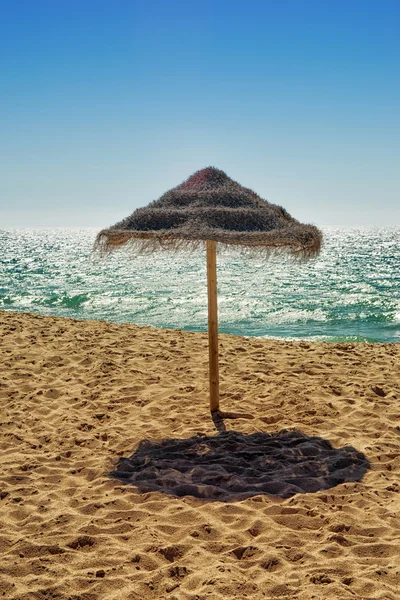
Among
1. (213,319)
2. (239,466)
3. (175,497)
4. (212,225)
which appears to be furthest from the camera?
(213,319)

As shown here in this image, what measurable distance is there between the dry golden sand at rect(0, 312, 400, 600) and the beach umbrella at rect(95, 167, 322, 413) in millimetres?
1442

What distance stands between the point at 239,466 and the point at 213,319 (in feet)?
5.61

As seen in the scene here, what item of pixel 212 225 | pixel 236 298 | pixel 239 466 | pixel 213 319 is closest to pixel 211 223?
pixel 212 225

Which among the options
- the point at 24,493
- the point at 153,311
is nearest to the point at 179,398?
the point at 24,493

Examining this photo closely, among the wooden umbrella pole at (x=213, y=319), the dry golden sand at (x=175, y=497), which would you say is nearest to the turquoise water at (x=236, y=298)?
the wooden umbrella pole at (x=213, y=319)

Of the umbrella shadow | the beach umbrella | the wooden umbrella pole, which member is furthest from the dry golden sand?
the beach umbrella

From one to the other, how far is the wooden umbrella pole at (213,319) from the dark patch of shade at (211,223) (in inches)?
9.7

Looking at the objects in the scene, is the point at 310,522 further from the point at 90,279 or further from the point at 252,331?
the point at 90,279

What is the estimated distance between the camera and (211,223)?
5.70 meters

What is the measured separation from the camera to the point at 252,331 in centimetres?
1709

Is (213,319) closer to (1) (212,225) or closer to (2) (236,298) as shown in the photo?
(1) (212,225)

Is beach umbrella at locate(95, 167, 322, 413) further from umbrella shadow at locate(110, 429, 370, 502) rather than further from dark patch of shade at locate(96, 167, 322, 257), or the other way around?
umbrella shadow at locate(110, 429, 370, 502)

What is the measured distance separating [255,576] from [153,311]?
17673 mm

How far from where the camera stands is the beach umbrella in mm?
5676
